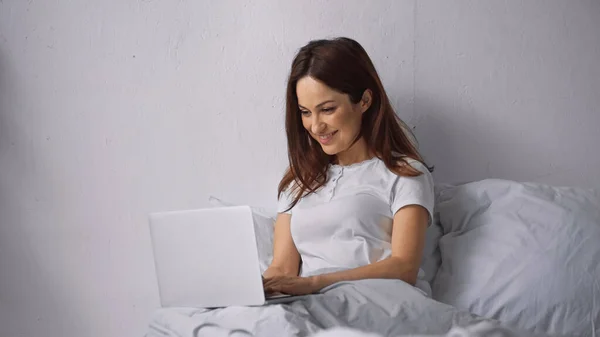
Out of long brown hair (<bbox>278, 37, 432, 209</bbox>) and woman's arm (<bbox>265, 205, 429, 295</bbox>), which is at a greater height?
long brown hair (<bbox>278, 37, 432, 209</bbox>)

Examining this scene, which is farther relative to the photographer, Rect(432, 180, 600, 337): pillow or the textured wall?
the textured wall

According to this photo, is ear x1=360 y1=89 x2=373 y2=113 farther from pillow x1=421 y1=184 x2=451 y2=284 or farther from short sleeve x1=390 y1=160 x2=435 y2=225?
pillow x1=421 y1=184 x2=451 y2=284

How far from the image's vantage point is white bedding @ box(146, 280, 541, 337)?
131 cm

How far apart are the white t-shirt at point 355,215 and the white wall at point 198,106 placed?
0.33 meters

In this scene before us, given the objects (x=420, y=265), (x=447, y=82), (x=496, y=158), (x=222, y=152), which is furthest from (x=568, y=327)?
(x=222, y=152)

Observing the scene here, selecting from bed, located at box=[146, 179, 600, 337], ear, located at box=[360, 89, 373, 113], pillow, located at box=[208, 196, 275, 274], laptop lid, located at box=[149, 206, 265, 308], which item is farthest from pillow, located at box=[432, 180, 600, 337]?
laptop lid, located at box=[149, 206, 265, 308]

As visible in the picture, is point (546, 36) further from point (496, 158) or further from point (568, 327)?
point (568, 327)

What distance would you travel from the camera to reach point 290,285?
5.07 ft

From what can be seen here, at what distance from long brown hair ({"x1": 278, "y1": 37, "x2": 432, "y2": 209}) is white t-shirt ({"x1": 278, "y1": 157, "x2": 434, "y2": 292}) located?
3 cm

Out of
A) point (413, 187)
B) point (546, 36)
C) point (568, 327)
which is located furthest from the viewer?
point (546, 36)

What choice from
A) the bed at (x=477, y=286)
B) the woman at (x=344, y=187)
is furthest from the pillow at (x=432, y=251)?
the woman at (x=344, y=187)

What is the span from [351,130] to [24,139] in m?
0.96

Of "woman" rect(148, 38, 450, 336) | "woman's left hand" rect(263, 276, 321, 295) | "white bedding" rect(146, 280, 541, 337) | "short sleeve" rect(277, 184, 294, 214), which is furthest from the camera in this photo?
"short sleeve" rect(277, 184, 294, 214)

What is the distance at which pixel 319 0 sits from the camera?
2.09m
